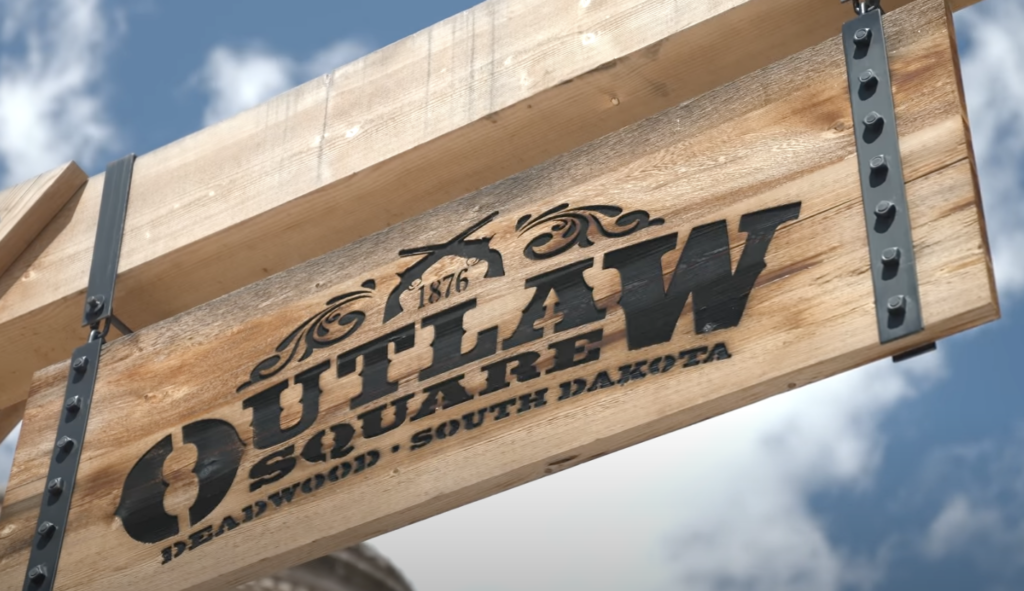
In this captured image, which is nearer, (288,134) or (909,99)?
(909,99)

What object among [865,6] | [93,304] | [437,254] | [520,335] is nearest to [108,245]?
[93,304]

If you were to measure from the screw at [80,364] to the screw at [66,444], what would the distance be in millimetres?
142

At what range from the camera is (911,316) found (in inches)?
67.7

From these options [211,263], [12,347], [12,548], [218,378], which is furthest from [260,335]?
[12,347]

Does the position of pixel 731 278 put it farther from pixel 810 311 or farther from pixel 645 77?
pixel 645 77

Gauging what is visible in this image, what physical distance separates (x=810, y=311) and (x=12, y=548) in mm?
1416

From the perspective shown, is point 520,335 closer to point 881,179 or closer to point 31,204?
point 881,179

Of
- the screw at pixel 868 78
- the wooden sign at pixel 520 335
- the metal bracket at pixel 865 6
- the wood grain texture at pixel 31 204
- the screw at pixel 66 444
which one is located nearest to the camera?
the wooden sign at pixel 520 335

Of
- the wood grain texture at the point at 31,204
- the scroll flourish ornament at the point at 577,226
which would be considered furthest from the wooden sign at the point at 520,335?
the wood grain texture at the point at 31,204

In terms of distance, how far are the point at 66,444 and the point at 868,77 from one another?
147cm

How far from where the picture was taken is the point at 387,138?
252cm

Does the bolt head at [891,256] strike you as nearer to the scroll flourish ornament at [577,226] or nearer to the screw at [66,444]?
the scroll flourish ornament at [577,226]

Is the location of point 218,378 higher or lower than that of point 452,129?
lower

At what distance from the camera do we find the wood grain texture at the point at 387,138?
2328 millimetres
